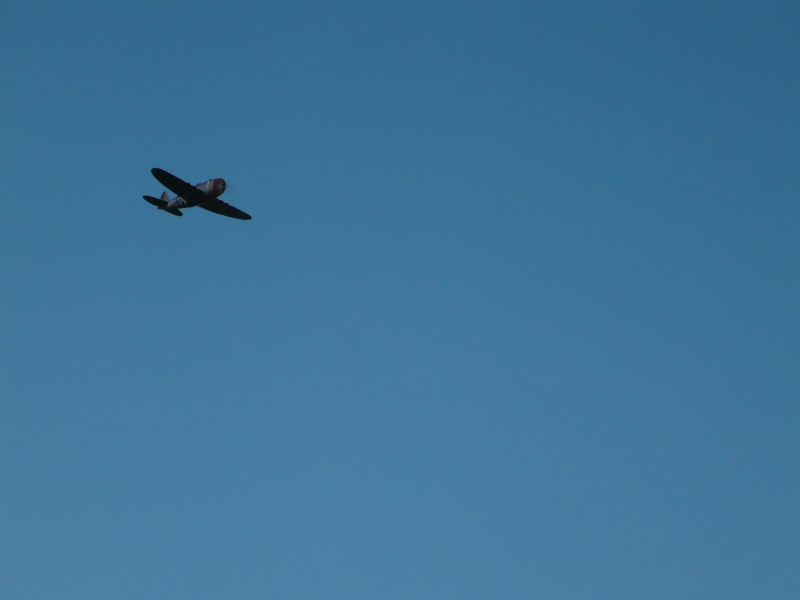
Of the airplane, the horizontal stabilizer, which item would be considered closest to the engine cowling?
the airplane

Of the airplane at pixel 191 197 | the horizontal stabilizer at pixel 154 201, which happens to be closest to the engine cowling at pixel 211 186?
the airplane at pixel 191 197

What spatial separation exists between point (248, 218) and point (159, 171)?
8334 mm

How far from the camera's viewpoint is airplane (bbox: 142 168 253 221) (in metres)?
60.0

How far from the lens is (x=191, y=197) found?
6175 centimetres

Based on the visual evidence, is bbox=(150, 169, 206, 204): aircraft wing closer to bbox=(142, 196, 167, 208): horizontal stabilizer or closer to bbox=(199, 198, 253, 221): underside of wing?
bbox=(199, 198, 253, 221): underside of wing

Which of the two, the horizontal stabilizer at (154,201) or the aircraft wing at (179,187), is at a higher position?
the aircraft wing at (179,187)

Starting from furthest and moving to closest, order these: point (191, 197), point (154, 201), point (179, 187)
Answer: point (154, 201)
point (191, 197)
point (179, 187)

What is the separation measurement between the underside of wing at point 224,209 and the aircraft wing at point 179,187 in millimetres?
867

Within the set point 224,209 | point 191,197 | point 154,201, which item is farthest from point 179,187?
point 224,209

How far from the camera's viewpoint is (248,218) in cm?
6531

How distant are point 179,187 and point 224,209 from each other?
12.9 feet

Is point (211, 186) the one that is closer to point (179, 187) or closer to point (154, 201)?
point (179, 187)

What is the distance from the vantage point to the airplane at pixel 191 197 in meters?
60.0

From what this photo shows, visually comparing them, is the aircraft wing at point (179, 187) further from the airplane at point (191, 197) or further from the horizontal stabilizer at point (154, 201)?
the horizontal stabilizer at point (154, 201)
